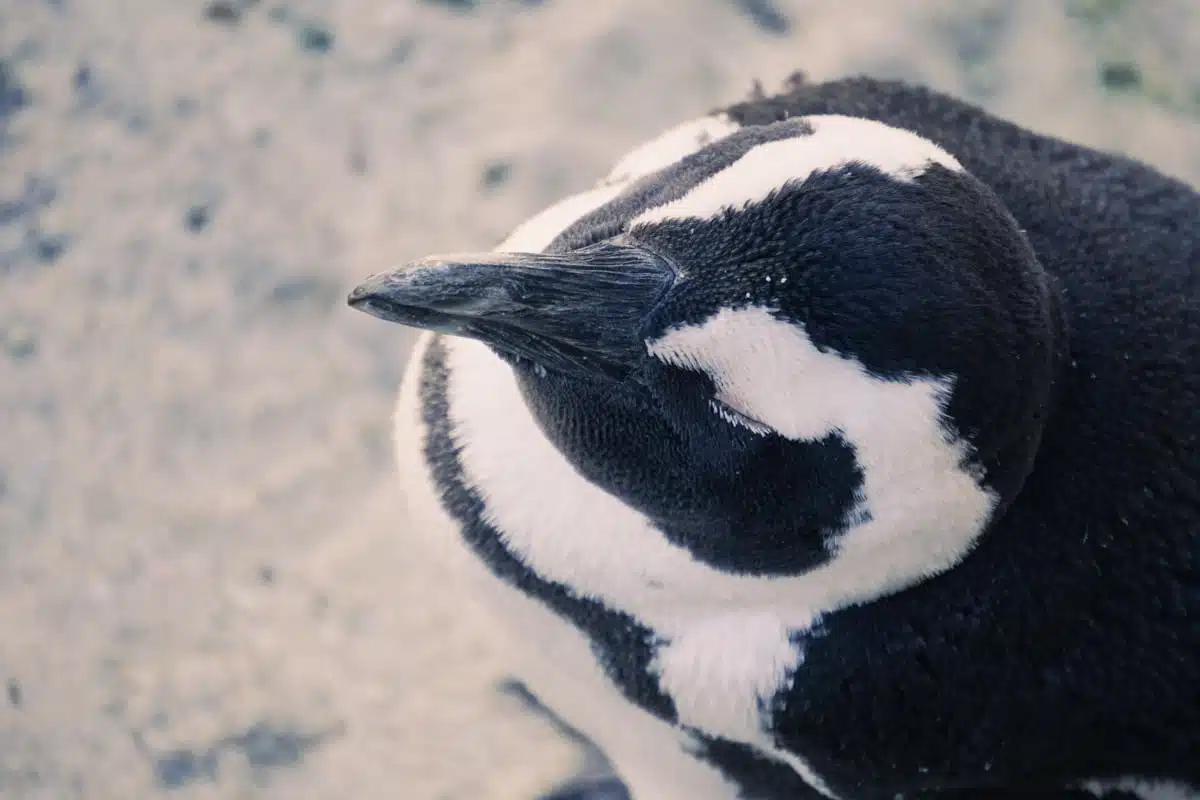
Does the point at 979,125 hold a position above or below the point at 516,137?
Answer: below

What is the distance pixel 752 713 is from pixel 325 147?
1.14 metres

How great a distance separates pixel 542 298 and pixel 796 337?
16cm

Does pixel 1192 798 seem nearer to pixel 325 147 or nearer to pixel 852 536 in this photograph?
pixel 852 536

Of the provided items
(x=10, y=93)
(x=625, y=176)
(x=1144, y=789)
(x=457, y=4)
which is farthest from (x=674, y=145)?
(x=10, y=93)

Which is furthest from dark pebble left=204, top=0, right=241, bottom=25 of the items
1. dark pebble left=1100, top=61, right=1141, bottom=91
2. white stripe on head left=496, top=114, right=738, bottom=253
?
dark pebble left=1100, top=61, right=1141, bottom=91

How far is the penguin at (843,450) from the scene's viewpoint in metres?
0.63

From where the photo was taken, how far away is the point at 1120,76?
67.0 inches

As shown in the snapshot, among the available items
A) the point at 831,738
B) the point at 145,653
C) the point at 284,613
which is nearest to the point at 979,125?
the point at 831,738

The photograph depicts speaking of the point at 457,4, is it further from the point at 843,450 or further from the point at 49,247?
the point at 843,450

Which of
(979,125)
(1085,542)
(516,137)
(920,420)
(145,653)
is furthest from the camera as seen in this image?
(516,137)

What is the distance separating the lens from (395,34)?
1723 mm

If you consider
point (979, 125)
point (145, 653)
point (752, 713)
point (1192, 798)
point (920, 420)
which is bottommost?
point (1192, 798)

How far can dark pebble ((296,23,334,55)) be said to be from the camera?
172 centimetres

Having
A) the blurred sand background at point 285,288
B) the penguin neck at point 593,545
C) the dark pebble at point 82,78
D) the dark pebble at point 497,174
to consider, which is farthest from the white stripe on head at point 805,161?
the dark pebble at point 82,78
